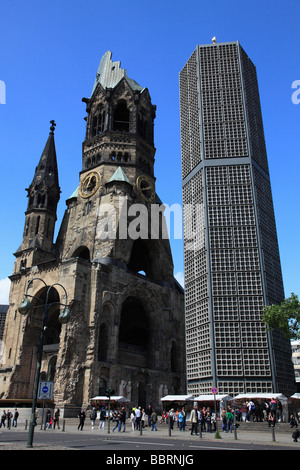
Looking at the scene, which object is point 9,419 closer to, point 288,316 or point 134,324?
point 288,316

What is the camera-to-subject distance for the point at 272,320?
2773 cm

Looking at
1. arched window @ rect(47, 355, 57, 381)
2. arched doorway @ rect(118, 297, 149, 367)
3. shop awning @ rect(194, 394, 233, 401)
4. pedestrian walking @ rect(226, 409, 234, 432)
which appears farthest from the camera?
arched doorway @ rect(118, 297, 149, 367)

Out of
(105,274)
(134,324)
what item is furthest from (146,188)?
(134,324)

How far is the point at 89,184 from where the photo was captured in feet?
183

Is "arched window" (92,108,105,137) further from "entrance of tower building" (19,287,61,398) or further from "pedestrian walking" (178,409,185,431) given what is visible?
"pedestrian walking" (178,409,185,431)

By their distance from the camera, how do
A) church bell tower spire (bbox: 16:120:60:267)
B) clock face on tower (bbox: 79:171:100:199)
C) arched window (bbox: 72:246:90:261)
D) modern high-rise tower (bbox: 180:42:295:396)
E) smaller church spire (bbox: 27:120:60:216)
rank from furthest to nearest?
smaller church spire (bbox: 27:120:60:216)
clock face on tower (bbox: 79:171:100:199)
church bell tower spire (bbox: 16:120:60:267)
arched window (bbox: 72:246:90:261)
modern high-rise tower (bbox: 180:42:295:396)

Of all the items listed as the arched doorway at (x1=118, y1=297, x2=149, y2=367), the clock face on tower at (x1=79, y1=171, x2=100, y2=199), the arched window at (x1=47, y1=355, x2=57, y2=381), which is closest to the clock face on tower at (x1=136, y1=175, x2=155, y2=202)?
the clock face on tower at (x1=79, y1=171, x2=100, y2=199)

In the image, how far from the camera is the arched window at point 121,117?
204 feet

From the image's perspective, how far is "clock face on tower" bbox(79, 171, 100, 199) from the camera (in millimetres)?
54537

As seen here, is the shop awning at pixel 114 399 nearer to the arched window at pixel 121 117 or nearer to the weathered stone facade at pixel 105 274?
the weathered stone facade at pixel 105 274

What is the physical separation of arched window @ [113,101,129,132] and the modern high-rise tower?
1530 centimetres

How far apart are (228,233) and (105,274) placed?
14.1m

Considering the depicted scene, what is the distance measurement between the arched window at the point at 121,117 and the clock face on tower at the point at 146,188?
9707 millimetres

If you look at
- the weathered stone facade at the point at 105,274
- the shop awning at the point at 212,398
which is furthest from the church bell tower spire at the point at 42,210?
the shop awning at the point at 212,398
